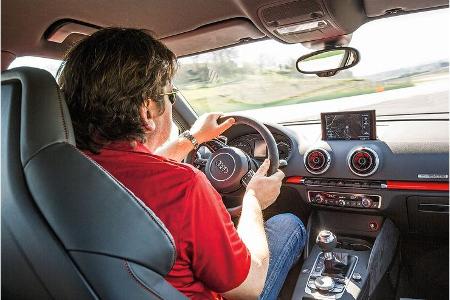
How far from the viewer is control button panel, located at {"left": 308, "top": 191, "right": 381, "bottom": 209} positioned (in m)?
2.92

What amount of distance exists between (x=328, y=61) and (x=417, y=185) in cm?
85

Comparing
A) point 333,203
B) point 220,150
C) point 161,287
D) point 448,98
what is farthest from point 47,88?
point 448,98

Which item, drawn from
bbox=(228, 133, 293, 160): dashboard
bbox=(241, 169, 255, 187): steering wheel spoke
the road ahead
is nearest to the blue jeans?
bbox=(241, 169, 255, 187): steering wheel spoke

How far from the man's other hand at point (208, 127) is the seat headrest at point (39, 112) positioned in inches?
47.2

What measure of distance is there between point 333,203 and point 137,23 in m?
1.56

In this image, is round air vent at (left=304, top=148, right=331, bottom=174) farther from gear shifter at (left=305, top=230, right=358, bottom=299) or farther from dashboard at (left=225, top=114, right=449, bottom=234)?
gear shifter at (left=305, top=230, right=358, bottom=299)

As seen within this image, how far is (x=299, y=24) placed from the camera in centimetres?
251

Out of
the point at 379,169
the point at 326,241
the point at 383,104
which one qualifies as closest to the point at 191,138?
the point at 326,241

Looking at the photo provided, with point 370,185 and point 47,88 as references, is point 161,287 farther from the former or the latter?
point 370,185

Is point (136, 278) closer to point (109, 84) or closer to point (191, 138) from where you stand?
point (109, 84)

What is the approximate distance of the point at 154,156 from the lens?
1.53 m

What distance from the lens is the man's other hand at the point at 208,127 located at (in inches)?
99.4

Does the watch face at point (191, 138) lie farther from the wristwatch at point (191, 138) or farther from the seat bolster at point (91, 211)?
the seat bolster at point (91, 211)

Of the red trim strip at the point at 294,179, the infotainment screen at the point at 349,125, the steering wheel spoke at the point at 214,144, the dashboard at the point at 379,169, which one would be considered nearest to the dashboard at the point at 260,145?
the dashboard at the point at 379,169
